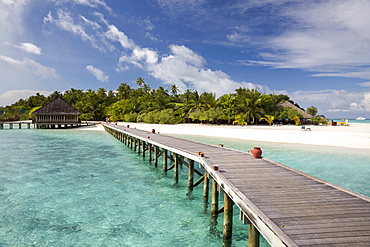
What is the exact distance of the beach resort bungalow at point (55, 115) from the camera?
170 feet

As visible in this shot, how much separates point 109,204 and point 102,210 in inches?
23.0

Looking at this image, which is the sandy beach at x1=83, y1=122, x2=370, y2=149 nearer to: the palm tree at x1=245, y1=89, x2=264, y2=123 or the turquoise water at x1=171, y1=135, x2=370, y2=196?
the turquoise water at x1=171, y1=135, x2=370, y2=196

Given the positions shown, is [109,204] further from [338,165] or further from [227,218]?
[338,165]

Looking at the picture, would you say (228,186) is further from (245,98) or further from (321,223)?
(245,98)

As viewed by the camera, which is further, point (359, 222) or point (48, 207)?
point (48, 207)

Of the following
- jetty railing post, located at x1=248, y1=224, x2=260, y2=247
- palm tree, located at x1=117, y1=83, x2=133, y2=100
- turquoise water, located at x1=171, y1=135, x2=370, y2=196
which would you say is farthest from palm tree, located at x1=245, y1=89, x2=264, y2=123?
palm tree, located at x1=117, y1=83, x2=133, y2=100

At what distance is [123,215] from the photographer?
332 inches

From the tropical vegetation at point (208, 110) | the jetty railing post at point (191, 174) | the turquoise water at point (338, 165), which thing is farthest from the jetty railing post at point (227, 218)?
the tropical vegetation at point (208, 110)

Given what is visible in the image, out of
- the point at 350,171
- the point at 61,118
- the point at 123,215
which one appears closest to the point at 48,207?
the point at 123,215

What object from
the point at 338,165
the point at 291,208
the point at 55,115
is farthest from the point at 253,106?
the point at 291,208

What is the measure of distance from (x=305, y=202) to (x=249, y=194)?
3.78 feet

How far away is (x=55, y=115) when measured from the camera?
52719 millimetres

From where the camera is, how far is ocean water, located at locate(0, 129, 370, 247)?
6.96 meters

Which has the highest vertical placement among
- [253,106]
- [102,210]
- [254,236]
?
[253,106]
